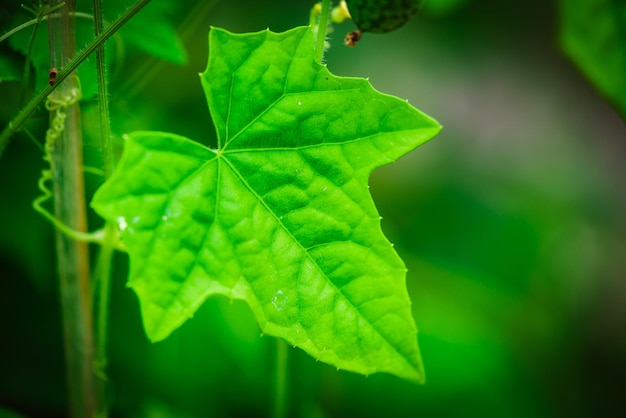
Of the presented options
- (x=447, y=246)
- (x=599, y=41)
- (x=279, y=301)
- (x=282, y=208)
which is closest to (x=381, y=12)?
(x=282, y=208)

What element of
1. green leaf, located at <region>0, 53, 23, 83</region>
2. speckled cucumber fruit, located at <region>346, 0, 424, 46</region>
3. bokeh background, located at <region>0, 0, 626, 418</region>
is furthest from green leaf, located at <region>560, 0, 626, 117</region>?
green leaf, located at <region>0, 53, 23, 83</region>

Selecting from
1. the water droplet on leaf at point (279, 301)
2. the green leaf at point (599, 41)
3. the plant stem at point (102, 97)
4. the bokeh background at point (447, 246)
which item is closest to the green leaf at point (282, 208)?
the water droplet on leaf at point (279, 301)

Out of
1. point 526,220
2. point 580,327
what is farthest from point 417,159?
point 580,327

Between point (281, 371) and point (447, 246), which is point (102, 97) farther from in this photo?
point (447, 246)

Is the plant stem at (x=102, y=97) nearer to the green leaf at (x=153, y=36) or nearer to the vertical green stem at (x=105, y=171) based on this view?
the vertical green stem at (x=105, y=171)

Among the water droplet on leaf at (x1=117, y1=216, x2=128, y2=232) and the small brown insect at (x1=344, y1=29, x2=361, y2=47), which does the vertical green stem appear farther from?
the small brown insect at (x1=344, y1=29, x2=361, y2=47)

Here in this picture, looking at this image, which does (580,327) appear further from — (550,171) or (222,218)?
(222,218)
